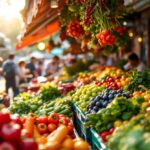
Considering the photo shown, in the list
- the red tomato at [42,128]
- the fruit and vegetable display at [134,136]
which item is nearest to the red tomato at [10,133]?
the fruit and vegetable display at [134,136]

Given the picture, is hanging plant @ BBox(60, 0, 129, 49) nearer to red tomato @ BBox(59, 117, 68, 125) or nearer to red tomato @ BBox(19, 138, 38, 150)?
red tomato @ BBox(59, 117, 68, 125)

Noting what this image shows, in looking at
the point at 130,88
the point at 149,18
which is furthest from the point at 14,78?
the point at 130,88

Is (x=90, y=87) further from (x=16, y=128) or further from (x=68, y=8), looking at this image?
(x=16, y=128)

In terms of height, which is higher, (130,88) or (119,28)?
(119,28)

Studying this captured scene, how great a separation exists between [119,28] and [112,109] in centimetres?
300

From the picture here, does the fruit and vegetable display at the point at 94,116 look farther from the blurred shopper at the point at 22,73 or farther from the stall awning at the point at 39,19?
the blurred shopper at the point at 22,73

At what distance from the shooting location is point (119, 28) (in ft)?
26.5

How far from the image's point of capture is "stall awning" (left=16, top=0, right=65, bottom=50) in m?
8.48

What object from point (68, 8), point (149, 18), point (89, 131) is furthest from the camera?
point (149, 18)

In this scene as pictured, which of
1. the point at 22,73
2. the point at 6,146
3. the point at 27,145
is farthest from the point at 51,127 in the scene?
the point at 22,73

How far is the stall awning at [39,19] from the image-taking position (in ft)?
27.8

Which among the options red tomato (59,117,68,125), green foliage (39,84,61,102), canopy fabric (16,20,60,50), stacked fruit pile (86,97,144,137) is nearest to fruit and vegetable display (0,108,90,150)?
stacked fruit pile (86,97,144,137)

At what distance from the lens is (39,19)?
12.8 meters

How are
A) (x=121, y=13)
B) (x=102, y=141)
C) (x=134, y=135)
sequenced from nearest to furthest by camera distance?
(x=134, y=135), (x=102, y=141), (x=121, y=13)
